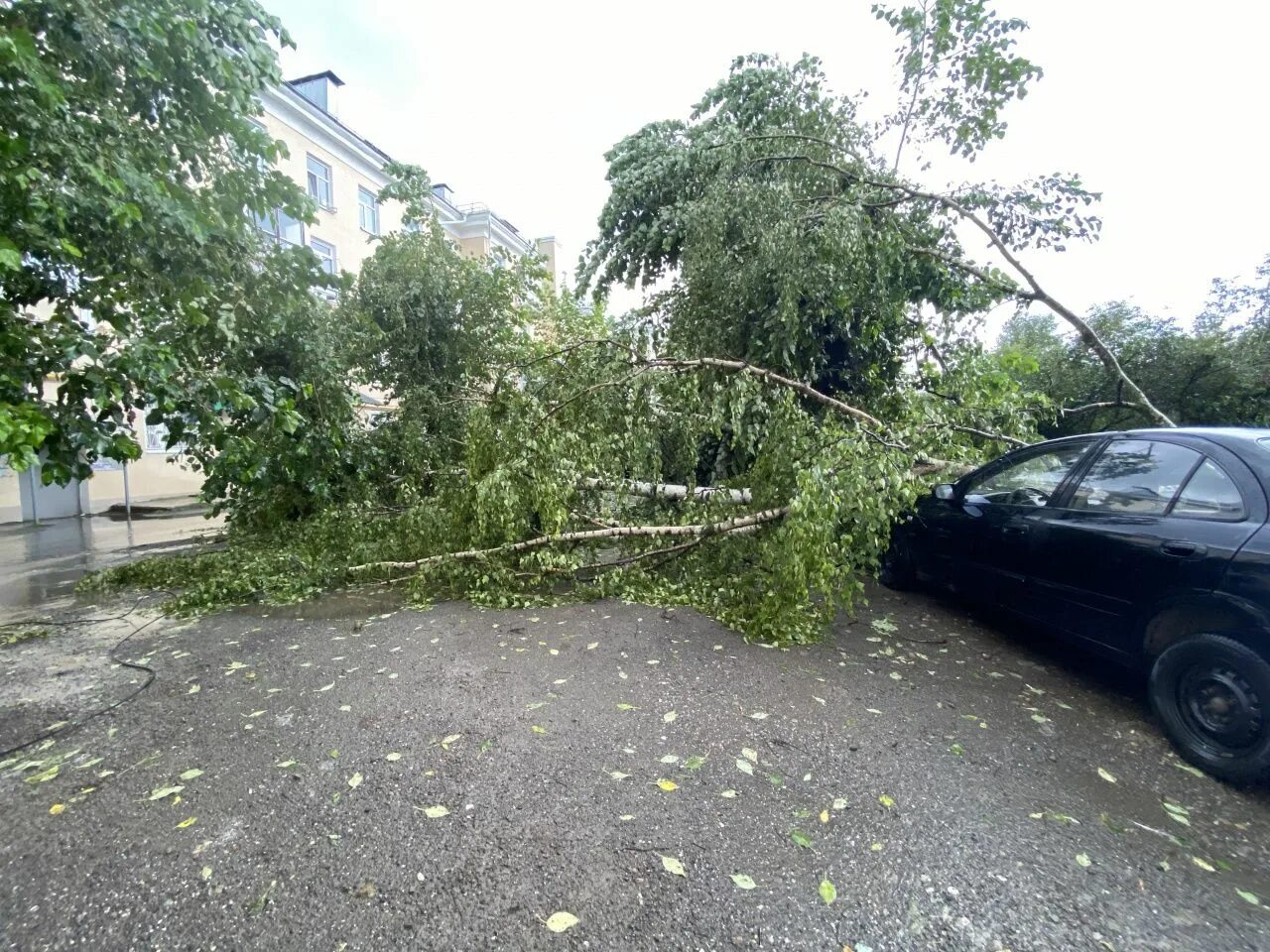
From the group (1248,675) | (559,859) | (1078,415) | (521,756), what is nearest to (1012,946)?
(559,859)

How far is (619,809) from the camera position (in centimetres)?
232

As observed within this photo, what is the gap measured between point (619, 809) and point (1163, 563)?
2.71 meters

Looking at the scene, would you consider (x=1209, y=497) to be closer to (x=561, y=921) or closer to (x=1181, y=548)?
(x=1181, y=548)

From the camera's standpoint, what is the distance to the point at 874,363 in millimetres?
7188

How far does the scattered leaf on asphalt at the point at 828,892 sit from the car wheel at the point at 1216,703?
1929mm

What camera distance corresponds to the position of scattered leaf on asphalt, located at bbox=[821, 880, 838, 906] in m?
1.89

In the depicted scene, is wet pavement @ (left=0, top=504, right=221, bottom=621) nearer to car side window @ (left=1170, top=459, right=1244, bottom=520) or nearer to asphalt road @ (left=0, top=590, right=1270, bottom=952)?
asphalt road @ (left=0, top=590, right=1270, bottom=952)

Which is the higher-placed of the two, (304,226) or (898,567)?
(304,226)

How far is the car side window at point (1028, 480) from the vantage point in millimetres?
3664

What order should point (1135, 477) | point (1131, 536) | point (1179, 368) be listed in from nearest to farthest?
point (1131, 536) → point (1135, 477) → point (1179, 368)

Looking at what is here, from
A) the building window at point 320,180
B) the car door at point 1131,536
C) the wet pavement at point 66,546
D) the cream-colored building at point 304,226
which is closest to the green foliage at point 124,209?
the wet pavement at point 66,546

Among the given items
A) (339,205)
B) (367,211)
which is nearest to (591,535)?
(339,205)

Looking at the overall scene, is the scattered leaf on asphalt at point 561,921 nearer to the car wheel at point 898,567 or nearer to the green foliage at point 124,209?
the green foliage at point 124,209

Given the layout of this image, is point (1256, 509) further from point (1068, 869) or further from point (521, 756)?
point (521, 756)
